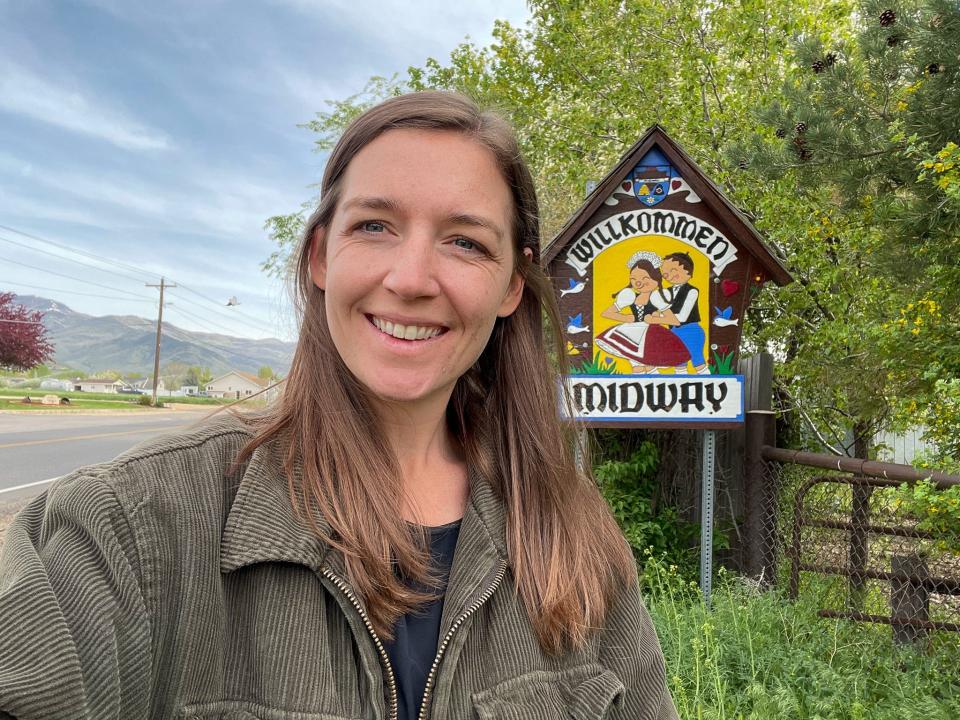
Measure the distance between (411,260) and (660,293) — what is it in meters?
3.92

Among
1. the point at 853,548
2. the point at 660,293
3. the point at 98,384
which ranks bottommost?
the point at 853,548

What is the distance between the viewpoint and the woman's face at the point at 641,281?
4977mm

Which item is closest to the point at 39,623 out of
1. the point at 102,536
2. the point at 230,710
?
the point at 102,536

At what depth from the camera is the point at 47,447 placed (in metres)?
14.8

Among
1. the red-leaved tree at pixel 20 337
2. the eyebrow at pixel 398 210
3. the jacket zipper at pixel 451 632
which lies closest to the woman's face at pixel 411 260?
the eyebrow at pixel 398 210

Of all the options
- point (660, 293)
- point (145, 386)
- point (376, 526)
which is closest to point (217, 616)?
point (376, 526)

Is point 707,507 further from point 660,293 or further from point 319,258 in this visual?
point 319,258

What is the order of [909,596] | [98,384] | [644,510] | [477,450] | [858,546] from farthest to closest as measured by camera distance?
[98,384] → [644,510] → [858,546] → [909,596] → [477,450]

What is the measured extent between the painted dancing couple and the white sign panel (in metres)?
0.08

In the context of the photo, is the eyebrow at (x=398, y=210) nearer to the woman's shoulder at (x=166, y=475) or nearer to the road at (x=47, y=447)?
the woman's shoulder at (x=166, y=475)

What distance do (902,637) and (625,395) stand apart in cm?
198

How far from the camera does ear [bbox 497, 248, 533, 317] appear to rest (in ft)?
5.22

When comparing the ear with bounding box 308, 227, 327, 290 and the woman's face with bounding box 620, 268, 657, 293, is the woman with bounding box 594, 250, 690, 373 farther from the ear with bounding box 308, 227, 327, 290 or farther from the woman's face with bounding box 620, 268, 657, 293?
the ear with bounding box 308, 227, 327, 290

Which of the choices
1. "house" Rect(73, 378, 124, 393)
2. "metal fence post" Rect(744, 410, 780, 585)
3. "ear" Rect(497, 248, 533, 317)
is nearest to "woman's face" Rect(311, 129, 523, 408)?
"ear" Rect(497, 248, 533, 317)
